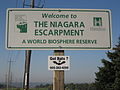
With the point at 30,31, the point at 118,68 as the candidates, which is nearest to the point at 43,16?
the point at 30,31

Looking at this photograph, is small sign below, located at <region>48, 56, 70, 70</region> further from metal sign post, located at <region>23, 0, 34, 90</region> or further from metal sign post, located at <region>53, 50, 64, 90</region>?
metal sign post, located at <region>23, 0, 34, 90</region>

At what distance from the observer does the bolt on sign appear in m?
3.65

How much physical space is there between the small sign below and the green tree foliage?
19063 mm

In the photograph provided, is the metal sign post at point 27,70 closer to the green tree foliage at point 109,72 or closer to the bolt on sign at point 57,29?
the bolt on sign at point 57,29

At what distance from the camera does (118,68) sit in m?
21.8

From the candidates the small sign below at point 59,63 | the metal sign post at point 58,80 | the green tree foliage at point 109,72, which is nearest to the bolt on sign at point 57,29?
the small sign below at point 59,63

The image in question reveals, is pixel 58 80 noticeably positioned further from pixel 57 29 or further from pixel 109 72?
pixel 109 72

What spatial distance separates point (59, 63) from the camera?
3.66 metres

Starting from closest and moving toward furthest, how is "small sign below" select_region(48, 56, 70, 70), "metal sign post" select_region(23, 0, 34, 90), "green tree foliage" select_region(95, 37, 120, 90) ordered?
"small sign below" select_region(48, 56, 70, 70) → "metal sign post" select_region(23, 0, 34, 90) → "green tree foliage" select_region(95, 37, 120, 90)

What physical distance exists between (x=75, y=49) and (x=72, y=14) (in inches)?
24.1

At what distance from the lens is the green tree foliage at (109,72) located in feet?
72.9

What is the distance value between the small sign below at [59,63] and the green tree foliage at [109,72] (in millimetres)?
19063

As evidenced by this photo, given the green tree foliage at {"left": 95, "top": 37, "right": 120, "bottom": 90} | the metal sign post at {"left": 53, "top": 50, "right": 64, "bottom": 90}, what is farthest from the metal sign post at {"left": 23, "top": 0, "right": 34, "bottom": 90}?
the green tree foliage at {"left": 95, "top": 37, "right": 120, "bottom": 90}

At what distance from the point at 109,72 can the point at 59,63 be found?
65.8 ft
